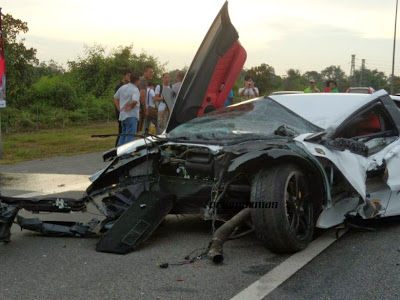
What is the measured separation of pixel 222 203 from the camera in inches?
177

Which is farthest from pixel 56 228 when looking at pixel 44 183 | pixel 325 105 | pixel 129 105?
pixel 129 105

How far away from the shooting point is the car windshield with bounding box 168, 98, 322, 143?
471 centimetres

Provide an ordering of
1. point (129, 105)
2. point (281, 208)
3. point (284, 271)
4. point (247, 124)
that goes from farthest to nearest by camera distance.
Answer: point (129, 105), point (247, 124), point (281, 208), point (284, 271)

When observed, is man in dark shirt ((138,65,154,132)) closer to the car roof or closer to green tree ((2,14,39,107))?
the car roof

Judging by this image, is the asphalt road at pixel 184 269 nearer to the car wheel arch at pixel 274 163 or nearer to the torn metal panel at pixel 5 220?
the torn metal panel at pixel 5 220

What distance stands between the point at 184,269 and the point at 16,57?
16708 mm

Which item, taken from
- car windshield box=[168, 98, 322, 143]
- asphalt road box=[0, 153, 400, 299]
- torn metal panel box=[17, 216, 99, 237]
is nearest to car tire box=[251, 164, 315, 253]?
asphalt road box=[0, 153, 400, 299]

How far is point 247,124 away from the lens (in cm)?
500

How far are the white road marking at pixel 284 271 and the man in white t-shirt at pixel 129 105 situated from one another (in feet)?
20.7

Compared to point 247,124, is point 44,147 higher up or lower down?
lower down

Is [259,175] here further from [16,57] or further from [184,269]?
[16,57]

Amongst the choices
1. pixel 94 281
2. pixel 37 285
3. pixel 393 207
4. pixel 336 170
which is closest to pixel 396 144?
pixel 393 207

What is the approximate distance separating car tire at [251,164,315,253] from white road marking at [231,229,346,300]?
9 centimetres

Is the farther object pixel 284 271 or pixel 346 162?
pixel 346 162
